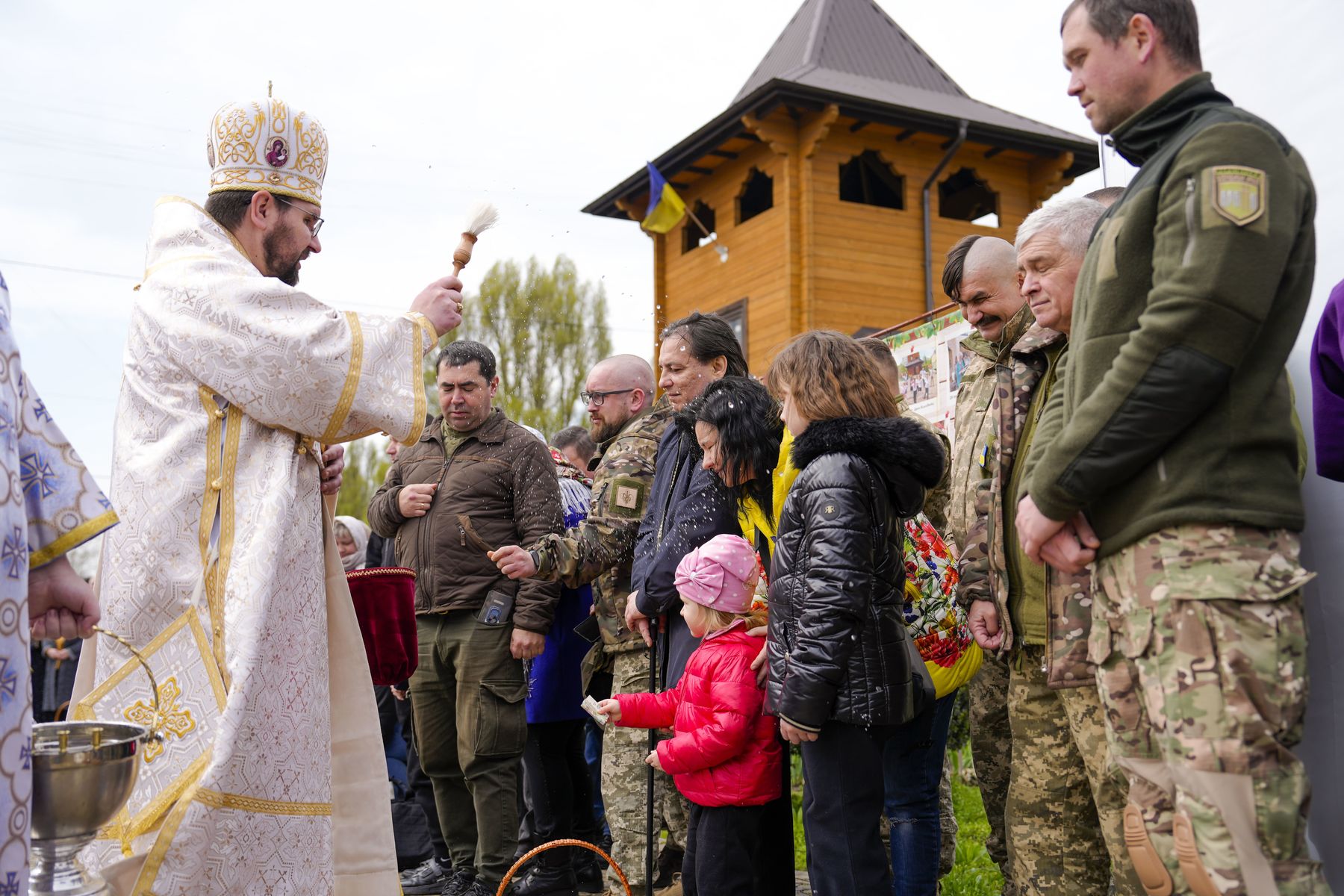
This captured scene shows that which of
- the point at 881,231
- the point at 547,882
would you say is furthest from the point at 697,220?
the point at 547,882

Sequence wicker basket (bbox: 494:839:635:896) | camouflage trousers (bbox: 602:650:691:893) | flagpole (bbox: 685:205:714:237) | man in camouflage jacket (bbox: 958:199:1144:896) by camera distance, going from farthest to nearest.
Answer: flagpole (bbox: 685:205:714:237), camouflage trousers (bbox: 602:650:691:893), wicker basket (bbox: 494:839:635:896), man in camouflage jacket (bbox: 958:199:1144:896)

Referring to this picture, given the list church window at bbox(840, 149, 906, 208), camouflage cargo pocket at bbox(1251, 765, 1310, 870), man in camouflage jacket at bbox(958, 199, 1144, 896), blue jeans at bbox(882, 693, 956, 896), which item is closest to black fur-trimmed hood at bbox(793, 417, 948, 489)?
man in camouflage jacket at bbox(958, 199, 1144, 896)

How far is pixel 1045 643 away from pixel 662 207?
1603 cm

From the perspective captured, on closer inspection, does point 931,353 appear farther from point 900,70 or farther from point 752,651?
point 900,70

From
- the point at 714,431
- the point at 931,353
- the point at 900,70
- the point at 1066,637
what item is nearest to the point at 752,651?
the point at 714,431

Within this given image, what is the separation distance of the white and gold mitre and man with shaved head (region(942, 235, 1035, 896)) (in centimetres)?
237

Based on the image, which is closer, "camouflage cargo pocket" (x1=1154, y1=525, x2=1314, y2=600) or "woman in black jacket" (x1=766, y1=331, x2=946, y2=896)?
"camouflage cargo pocket" (x1=1154, y1=525, x2=1314, y2=600)

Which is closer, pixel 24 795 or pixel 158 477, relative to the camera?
pixel 24 795

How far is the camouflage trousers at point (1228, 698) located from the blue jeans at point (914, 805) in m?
1.78

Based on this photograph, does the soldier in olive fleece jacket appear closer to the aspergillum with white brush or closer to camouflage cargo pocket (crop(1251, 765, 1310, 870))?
camouflage cargo pocket (crop(1251, 765, 1310, 870))

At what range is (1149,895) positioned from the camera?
2264 mm

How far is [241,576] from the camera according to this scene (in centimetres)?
288

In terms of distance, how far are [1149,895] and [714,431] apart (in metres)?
2.36

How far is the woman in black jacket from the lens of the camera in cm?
327
